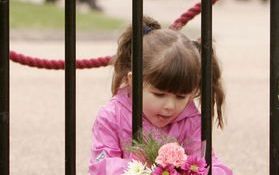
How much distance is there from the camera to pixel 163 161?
9.16 ft

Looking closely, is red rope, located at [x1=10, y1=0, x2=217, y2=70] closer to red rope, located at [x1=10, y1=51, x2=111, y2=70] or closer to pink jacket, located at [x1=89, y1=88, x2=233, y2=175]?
red rope, located at [x1=10, y1=51, x2=111, y2=70]

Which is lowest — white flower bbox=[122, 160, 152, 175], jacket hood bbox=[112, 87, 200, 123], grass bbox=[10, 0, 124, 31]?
white flower bbox=[122, 160, 152, 175]

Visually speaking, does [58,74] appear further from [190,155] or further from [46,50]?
[190,155]

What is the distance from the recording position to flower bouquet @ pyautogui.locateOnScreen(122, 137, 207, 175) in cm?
279

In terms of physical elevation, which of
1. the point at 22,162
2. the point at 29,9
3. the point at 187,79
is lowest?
the point at 22,162

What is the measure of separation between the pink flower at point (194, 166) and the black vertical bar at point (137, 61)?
0.18 meters

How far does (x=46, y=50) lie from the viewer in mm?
13305

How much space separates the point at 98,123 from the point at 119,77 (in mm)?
192

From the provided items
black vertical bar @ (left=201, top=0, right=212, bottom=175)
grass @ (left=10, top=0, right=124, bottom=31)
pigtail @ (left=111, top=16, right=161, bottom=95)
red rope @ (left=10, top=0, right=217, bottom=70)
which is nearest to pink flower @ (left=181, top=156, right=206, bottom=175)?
black vertical bar @ (left=201, top=0, right=212, bottom=175)

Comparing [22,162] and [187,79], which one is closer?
[187,79]

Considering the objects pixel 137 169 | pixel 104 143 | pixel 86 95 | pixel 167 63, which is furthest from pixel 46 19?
pixel 137 169

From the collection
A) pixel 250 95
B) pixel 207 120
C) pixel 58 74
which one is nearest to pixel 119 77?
pixel 207 120
